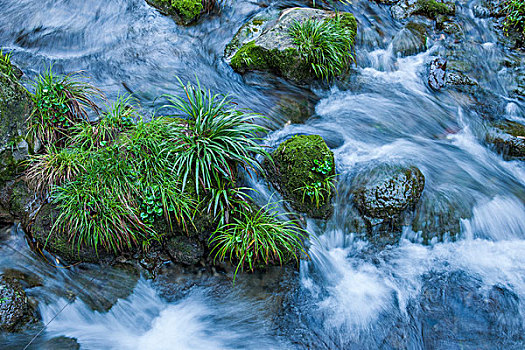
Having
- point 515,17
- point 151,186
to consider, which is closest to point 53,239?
point 151,186

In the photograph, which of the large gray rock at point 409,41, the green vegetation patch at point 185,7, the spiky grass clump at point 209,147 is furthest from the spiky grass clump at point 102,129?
the large gray rock at point 409,41

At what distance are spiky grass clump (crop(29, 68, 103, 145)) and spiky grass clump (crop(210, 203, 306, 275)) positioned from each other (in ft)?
7.37

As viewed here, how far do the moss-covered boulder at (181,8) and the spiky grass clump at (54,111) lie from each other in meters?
3.02

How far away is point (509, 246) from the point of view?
185 inches

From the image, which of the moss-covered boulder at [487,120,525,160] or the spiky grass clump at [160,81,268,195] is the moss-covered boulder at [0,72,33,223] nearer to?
the spiky grass clump at [160,81,268,195]

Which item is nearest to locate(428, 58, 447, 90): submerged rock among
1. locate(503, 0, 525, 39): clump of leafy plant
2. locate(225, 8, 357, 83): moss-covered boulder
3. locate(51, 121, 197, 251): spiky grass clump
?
locate(225, 8, 357, 83): moss-covered boulder

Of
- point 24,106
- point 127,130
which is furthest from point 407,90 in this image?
point 24,106

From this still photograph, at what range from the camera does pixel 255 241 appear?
12.6ft

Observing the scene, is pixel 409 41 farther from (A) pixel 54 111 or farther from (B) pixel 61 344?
(B) pixel 61 344

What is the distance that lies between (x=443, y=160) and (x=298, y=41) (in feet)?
9.45

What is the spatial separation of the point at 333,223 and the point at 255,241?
126cm

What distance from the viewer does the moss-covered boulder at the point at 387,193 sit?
182 inches

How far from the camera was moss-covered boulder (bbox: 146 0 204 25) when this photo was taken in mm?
6742

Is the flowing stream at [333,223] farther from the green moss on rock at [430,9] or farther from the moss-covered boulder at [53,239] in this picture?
the green moss on rock at [430,9]
